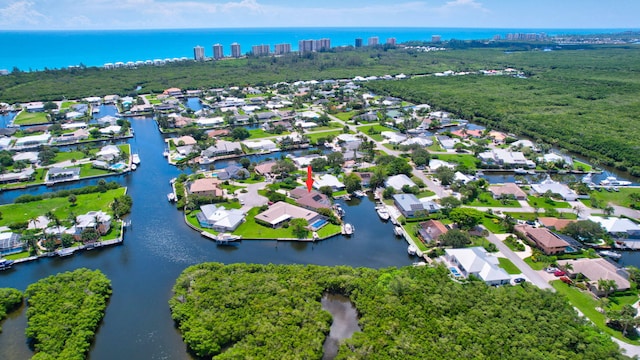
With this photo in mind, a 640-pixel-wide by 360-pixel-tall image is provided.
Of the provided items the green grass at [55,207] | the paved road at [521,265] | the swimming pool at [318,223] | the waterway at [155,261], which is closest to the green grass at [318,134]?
the waterway at [155,261]

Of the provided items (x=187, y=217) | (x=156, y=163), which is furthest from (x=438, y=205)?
(x=156, y=163)

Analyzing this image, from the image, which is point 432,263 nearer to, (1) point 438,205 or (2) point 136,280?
(1) point 438,205

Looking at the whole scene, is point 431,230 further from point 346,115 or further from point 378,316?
point 346,115

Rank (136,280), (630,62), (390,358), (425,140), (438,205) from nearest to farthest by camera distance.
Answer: (390,358), (136,280), (438,205), (425,140), (630,62)

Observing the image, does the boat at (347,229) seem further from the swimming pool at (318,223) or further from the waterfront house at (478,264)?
the waterfront house at (478,264)

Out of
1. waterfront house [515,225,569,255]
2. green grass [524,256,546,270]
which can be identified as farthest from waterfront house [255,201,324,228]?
waterfront house [515,225,569,255]

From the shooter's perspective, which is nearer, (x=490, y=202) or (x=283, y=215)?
(x=283, y=215)

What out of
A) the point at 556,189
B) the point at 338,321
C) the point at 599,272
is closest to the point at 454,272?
the point at 599,272
